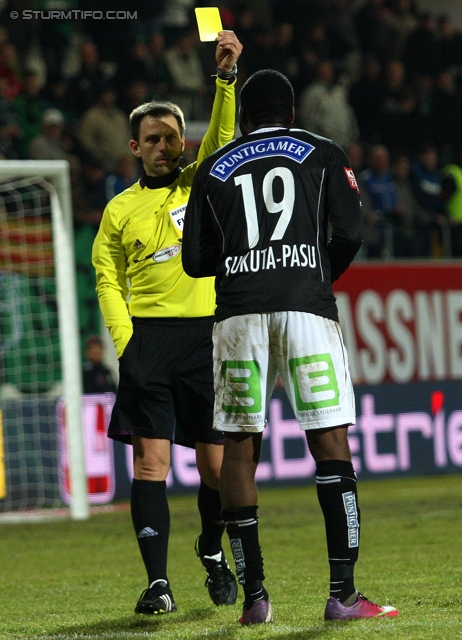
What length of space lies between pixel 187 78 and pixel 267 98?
10.8 metres

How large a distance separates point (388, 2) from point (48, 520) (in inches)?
424

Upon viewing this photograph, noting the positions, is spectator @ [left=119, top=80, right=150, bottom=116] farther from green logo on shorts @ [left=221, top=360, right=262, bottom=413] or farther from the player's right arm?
green logo on shorts @ [left=221, top=360, right=262, bottom=413]

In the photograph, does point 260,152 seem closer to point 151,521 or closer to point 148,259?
point 148,259

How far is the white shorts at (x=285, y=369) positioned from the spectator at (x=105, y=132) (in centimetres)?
963

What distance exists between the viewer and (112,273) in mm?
5152

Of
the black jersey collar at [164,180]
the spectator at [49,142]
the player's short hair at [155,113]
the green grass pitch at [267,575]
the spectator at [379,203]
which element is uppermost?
the spectator at [49,142]

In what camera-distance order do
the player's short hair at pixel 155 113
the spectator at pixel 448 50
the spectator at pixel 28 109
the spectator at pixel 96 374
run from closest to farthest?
the player's short hair at pixel 155 113, the spectator at pixel 96 374, the spectator at pixel 28 109, the spectator at pixel 448 50

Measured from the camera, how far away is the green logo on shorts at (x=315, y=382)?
13.2 feet

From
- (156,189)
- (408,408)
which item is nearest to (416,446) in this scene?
(408,408)

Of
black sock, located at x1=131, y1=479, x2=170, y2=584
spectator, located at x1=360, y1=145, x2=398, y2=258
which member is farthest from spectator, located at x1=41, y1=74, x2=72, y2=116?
black sock, located at x1=131, y1=479, x2=170, y2=584

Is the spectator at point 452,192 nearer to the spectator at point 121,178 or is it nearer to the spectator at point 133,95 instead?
the spectator at point 133,95

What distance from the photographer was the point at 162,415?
489cm

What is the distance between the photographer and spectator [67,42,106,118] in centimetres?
1391

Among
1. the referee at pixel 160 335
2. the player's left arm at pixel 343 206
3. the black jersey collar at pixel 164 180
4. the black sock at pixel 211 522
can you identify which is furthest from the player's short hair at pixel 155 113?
the black sock at pixel 211 522
